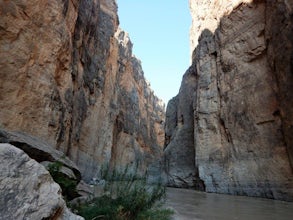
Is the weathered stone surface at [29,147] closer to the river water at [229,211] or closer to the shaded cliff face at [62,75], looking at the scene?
the shaded cliff face at [62,75]

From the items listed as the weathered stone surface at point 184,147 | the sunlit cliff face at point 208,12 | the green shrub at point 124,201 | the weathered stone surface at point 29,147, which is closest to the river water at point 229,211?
the green shrub at point 124,201

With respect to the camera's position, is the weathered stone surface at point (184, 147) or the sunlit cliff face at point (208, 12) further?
Answer: the weathered stone surface at point (184, 147)

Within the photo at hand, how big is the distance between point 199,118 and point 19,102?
13.7 m

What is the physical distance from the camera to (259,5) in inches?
585

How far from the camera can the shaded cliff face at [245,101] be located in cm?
1128

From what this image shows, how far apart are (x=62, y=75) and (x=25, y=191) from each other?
11955 millimetres

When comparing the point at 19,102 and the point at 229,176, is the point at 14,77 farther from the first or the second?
the point at 229,176

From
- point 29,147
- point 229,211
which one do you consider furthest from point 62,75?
point 229,211

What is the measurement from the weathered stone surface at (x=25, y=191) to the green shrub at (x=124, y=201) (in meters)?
1.50

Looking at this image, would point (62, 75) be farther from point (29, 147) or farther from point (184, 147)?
point (184, 147)

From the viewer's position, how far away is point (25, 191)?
1573 mm

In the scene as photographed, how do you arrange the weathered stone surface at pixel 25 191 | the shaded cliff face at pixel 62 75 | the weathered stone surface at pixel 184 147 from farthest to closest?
the weathered stone surface at pixel 184 147
the shaded cliff face at pixel 62 75
the weathered stone surface at pixel 25 191

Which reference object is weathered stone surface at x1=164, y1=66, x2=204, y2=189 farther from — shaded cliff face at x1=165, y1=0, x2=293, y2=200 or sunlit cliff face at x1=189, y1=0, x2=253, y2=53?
sunlit cliff face at x1=189, y1=0, x2=253, y2=53

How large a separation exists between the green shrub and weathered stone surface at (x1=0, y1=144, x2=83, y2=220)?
150 cm
